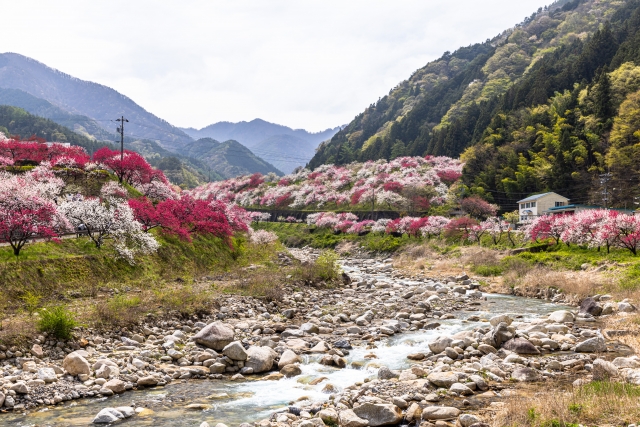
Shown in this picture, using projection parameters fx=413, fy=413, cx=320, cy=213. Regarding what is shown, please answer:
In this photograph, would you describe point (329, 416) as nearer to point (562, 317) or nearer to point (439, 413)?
point (439, 413)

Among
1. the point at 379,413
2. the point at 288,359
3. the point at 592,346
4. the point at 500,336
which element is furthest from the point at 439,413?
the point at 592,346

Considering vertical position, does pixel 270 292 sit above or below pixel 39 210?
below

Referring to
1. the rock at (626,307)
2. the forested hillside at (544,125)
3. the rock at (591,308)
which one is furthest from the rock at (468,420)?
the forested hillside at (544,125)

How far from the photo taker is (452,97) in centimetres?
12850

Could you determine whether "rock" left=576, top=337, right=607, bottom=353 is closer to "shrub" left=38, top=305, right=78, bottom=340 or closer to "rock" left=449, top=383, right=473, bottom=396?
"rock" left=449, top=383, right=473, bottom=396

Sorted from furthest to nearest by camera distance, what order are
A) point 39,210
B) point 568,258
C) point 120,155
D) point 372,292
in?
point 120,155 < point 568,258 < point 372,292 < point 39,210

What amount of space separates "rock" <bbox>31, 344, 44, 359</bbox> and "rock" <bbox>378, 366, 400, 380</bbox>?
31.0 ft

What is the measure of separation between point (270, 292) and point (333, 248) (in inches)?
1490

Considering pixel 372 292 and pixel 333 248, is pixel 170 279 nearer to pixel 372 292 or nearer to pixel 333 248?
pixel 372 292

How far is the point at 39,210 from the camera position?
60.6ft

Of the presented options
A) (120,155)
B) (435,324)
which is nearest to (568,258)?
(435,324)

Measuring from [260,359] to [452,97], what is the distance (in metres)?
130

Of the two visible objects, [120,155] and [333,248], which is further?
[333,248]

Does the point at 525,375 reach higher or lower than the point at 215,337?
higher
